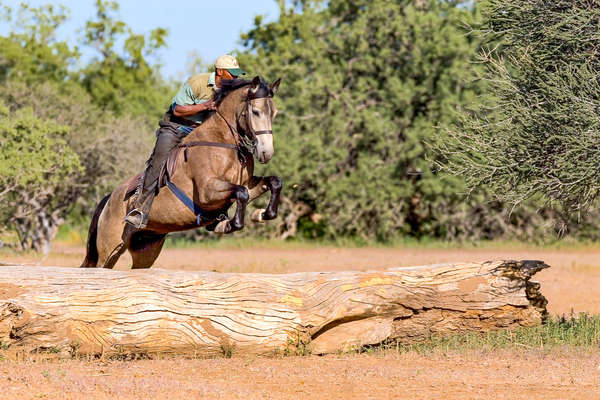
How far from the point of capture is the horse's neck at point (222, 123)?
1141 cm

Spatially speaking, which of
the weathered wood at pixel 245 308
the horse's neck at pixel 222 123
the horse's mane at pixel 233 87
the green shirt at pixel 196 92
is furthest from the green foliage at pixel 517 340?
the green shirt at pixel 196 92

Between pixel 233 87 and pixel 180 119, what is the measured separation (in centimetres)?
118

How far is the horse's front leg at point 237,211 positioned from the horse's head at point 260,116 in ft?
1.53

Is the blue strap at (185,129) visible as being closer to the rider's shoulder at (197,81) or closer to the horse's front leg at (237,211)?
the rider's shoulder at (197,81)

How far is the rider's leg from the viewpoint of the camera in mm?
11898

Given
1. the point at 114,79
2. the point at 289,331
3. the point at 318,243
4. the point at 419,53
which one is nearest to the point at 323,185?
the point at 318,243

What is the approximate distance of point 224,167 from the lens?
1139 cm

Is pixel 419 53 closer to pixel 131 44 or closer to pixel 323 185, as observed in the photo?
pixel 323 185

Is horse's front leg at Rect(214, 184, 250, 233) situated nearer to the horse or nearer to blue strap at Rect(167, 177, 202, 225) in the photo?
the horse

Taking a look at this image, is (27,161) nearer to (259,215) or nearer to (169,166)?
(169,166)

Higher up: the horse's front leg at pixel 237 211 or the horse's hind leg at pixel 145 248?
the horse's front leg at pixel 237 211

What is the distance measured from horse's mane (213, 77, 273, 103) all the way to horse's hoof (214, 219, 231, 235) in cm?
165

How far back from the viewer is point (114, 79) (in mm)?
49406

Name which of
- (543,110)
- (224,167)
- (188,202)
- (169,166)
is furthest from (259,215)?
(543,110)
